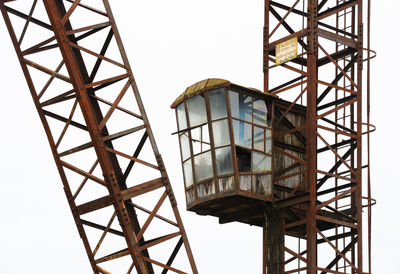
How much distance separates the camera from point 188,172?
35562 millimetres

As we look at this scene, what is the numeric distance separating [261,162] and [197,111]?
2998 mm

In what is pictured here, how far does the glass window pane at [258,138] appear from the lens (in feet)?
114

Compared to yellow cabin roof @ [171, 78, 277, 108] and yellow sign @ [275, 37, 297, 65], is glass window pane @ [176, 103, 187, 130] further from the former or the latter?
yellow sign @ [275, 37, 297, 65]

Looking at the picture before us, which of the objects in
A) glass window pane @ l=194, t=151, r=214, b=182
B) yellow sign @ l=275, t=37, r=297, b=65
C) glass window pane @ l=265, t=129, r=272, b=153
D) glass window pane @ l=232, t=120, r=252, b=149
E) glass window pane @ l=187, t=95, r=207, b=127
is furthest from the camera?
yellow sign @ l=275, t=37, r=297, b=65

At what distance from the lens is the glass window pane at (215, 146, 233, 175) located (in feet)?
112

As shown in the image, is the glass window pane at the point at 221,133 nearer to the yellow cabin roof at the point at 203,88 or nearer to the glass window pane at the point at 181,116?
the yellow cabin roof at the point at 203,88

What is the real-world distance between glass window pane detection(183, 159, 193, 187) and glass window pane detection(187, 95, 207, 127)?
58.7 inches

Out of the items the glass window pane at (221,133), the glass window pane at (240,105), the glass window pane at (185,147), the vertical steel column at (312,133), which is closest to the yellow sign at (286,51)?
the vertical steel column at (312,133)

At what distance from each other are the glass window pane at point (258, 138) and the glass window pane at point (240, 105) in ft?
1.87

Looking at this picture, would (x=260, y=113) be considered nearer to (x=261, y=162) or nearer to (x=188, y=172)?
(x=261, y=162)

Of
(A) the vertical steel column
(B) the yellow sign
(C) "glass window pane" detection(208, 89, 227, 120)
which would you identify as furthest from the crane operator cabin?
(B) the yellow sign

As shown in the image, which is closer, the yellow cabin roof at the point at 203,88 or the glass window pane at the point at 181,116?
the yellow cabin roof at the point at 203,88

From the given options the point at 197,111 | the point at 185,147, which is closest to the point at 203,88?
the point at 197,111

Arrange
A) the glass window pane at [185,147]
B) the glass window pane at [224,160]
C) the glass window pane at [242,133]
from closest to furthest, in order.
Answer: the glass window pane at [224,160], the glass window pane at [242,133], the glass window pane at [185,147]
